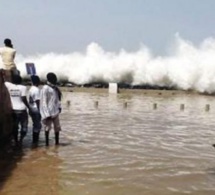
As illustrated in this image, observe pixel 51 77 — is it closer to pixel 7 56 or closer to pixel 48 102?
pixel 48 102

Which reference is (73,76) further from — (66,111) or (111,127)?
(111,127)

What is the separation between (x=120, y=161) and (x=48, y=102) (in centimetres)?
231

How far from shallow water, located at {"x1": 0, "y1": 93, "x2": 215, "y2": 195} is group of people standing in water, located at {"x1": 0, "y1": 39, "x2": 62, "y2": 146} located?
19.9 inches

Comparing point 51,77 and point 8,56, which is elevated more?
point 8,56

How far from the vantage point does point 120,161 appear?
952cm

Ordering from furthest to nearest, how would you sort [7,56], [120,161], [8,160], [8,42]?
[8,42] → [7,56] → [120,161] → [8,160]

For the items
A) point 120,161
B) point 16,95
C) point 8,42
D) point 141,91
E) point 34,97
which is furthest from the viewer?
point 141,91

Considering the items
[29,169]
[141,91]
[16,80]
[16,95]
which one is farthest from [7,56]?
[141,91]

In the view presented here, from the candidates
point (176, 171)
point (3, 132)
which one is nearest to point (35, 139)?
point (3, 132)

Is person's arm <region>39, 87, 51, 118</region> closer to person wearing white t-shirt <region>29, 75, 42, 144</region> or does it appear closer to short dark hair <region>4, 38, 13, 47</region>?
person wearing white t-shirt <region>29, 75, 42, 144</region>

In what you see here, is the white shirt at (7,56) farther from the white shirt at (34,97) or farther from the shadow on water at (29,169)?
the shadow on water at (29,169)

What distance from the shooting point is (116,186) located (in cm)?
761

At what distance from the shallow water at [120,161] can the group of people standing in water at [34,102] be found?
0.51 metres

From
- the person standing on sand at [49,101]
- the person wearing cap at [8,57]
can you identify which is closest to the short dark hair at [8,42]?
the person wearing cap at [8,57]
